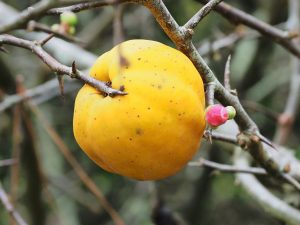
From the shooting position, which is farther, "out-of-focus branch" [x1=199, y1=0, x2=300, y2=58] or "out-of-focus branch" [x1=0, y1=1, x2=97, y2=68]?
"out-of-focus branch" [x1=0, y1=1, x2=97, y2=68]

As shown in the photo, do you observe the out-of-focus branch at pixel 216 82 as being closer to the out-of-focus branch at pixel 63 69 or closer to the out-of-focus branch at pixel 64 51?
the out-of-focus branch at pixel 63 69

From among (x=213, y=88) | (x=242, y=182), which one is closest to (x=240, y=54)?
(x=242, y=182)

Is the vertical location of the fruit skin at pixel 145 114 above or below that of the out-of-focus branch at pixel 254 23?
above

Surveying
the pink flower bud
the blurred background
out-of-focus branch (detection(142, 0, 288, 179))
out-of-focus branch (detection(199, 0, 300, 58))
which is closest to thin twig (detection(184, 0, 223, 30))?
out-of-focus branch (detection(142, 0, 288, 179))

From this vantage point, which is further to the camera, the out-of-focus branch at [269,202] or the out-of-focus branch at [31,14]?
the out-of-focus branch at [269,202]

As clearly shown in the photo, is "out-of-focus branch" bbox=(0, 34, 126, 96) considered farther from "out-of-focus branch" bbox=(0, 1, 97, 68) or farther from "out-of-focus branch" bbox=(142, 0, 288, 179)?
"out-of-focus branch" bbox=(0, 1, 97, 68)

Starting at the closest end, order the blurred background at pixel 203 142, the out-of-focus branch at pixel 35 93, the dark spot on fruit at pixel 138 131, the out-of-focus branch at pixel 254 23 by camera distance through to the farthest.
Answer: the dark spot on fruit at pixel 138 131, the out-of-focus branch at pixel 254 23, the out-of-focus branch at pixel 35 93, the blurred background at pixel 203 142

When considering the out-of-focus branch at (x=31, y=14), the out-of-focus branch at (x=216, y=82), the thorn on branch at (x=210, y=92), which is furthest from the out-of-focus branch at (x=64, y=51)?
the out-of-focus branch at (x=31, y=14)

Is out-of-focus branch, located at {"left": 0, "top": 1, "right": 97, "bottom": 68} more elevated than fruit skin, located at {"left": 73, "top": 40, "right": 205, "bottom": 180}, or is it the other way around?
fruit skin, located at {"left": 73, "top": 40, "right": 205, "bottom": 180}
